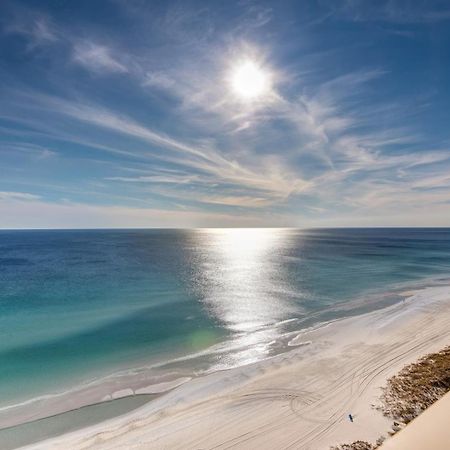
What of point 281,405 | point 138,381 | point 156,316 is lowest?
point 138,381

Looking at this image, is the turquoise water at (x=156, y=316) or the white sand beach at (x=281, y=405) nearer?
the white sand beach at (x=281, y=405)

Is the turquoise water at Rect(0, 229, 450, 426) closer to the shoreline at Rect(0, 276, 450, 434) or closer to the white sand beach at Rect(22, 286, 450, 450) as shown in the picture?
the shoreline at Rect(0, 276, 450, 434)

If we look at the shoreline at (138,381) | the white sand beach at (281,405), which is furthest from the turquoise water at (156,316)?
the white sand beach at (281,405)

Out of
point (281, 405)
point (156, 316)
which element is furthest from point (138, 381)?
point (156, 316)

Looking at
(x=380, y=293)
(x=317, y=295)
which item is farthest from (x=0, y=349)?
(x=380, y=293)

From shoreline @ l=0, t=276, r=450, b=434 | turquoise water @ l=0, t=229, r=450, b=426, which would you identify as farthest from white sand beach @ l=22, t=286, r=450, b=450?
turquoise water @ l=0, t=229, r=450, b=426

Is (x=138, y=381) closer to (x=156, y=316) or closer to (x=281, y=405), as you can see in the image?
(x=281, y=405)

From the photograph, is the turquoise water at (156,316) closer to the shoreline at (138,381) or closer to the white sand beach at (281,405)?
the shoreline at (138,381)

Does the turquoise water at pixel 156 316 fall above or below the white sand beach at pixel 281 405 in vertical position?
below
